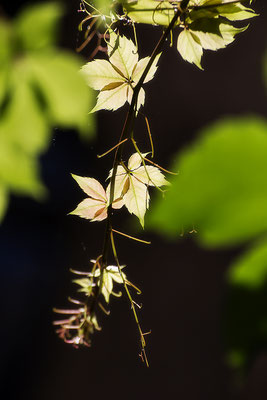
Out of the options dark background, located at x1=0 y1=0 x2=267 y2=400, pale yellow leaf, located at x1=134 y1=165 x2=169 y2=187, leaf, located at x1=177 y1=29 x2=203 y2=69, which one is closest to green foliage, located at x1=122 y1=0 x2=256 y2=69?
leaf, located at x1=177 y1=29 x2=203 y2=69

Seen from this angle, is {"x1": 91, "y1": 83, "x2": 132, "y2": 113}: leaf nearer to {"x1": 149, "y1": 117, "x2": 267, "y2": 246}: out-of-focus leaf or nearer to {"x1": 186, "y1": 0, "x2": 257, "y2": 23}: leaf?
{"x1": 186, "y1": 0, "x2": 257, "y2": 23}: leaf

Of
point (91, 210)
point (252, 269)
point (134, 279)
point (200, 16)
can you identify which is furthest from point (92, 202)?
point (134, 279)

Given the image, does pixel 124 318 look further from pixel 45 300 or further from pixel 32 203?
pixel 32 203

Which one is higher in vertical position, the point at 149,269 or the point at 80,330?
the point at 80,330

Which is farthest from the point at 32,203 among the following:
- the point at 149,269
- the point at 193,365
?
the point at 193,365

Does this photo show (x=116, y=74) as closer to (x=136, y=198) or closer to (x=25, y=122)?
(x=136, y=198)
